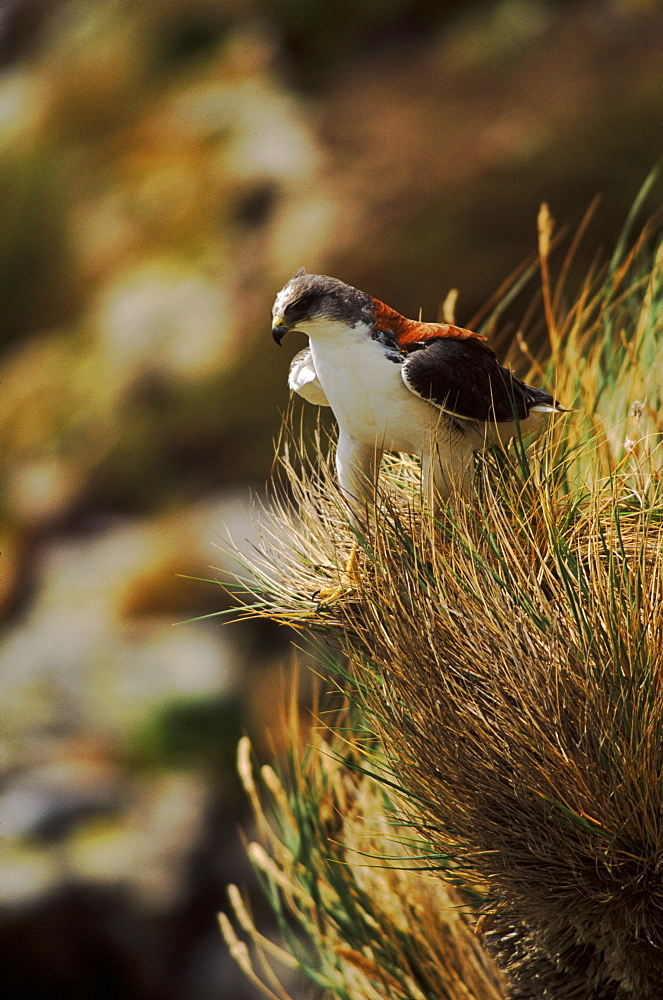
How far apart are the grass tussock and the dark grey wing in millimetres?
27

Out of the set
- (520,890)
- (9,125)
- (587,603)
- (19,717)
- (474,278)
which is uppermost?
(9,125)

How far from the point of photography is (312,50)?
270 centimetres

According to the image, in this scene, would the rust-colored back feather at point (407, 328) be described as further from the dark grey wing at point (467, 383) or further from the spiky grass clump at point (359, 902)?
the spiky grass clump at point (359, 902)

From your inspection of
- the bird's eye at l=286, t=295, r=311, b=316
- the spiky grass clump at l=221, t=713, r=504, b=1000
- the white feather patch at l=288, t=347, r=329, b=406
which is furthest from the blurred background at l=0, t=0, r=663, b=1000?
the bird's eye at l=286, t=295, r=311, b=316

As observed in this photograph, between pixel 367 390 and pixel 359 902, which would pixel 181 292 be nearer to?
pixel 359 902

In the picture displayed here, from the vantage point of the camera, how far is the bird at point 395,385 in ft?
1.69

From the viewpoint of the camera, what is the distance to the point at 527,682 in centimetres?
48

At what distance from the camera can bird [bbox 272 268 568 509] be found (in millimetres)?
515

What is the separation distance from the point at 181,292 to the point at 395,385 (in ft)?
7.80

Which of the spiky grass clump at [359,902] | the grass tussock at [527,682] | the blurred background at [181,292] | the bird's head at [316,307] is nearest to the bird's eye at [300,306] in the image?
the bird's head at [316,307]

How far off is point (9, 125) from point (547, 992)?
115 inches

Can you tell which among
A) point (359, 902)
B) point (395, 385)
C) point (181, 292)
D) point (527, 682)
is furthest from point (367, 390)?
point (181, 292)

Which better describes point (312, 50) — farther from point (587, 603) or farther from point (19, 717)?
point (587, 603)

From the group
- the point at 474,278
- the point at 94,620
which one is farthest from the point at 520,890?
the point at 94,620
